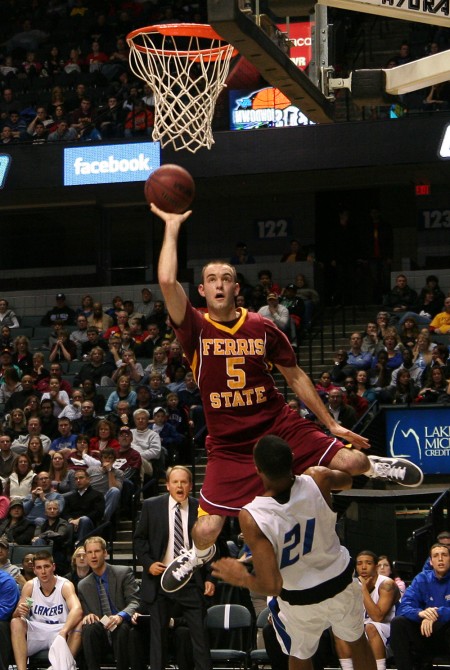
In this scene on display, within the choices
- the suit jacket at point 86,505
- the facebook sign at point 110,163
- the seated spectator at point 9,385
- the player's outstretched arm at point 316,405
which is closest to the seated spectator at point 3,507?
the suit jacket at point 86,505

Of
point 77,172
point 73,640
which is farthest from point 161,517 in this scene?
point 77,172

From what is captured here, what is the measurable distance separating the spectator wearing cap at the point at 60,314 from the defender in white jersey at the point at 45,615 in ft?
31.6

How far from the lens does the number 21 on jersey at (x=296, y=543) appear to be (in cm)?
606

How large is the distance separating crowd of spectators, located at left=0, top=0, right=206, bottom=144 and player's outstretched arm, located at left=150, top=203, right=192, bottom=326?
45.9 feet

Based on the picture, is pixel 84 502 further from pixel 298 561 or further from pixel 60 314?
pixel 298 561

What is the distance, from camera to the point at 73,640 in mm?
11336

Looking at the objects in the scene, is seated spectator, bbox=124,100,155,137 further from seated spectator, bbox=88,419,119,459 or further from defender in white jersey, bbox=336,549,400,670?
defender in white jersey, bbox=336,549,400,670

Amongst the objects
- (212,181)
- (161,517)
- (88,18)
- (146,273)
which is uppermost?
(88,18)

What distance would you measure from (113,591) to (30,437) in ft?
15.3

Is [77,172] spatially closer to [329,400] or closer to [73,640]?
[329,400]

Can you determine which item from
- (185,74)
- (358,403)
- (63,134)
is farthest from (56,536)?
(63,134)

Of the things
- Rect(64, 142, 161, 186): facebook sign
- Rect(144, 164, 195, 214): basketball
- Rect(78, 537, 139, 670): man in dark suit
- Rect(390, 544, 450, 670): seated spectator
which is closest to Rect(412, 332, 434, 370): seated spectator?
Rect(390, 544, 450, 670): seated spectator

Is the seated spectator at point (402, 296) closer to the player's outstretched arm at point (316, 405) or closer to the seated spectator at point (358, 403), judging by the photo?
the seated spectator at point (358, 403)

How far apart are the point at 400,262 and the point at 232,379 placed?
17044mm
